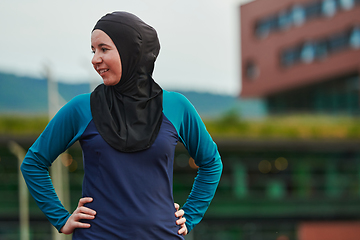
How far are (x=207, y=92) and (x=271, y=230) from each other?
3471 centimetres

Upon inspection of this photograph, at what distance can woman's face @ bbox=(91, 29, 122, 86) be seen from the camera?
2404 mm

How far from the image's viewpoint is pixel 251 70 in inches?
1576

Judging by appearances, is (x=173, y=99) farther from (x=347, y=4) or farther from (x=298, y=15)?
(x=298, y=15)

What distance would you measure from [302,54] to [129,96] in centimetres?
3493

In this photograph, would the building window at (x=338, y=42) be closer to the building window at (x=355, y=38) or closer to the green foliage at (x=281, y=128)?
the building window at (x=355, y=38)

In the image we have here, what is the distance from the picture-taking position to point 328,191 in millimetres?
28047

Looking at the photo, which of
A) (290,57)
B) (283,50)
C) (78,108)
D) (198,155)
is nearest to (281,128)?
(290,57)

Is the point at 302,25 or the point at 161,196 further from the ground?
the point at 302,25

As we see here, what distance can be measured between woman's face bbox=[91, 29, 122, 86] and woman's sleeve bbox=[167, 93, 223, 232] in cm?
35

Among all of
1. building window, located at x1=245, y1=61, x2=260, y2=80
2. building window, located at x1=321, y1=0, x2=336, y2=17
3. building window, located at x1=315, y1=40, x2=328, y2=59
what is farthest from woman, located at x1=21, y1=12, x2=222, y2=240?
building window, located at x1=245, y1=61, x2=260, y2=80

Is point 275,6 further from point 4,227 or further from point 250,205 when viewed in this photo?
point 4,227

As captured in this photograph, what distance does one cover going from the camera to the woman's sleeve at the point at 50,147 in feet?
8.11

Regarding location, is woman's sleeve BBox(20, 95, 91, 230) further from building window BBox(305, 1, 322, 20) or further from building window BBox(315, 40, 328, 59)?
building window BBox(305, 1, 322, 20)

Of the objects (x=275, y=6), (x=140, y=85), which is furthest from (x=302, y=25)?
(x=140, y=85)
